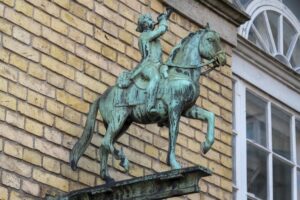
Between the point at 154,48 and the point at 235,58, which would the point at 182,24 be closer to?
the point at 235,58

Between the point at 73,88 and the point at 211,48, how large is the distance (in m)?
1.26

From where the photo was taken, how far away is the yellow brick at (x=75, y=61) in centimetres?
1034

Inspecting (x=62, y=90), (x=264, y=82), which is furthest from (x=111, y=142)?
(x=264, y=82)

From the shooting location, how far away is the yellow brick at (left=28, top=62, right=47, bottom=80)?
9.91 meters

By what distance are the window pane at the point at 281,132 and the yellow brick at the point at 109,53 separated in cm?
300

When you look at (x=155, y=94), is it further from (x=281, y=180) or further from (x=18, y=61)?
(x=281, y=180)

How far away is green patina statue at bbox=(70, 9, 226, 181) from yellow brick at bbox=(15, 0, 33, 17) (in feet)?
3.06

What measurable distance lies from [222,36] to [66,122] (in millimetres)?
2835

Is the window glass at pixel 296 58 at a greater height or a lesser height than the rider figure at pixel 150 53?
greater

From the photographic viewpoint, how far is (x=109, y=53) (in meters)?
10.8

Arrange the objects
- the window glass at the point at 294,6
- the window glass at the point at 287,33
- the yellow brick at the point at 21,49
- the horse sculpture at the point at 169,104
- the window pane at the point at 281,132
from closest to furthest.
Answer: the horse sculpture at the point at 169,104 → the yellow brick at the point at 21,49 → the window pane at the point at 281,132 → the window glass at the point at 287,33 → the window glass at the point at 294,6

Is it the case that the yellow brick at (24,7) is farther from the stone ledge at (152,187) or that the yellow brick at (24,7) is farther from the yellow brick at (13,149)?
the stone ledge at (152,187)

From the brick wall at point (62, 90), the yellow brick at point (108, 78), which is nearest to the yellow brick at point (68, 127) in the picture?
the brick wall at point (62, 90)

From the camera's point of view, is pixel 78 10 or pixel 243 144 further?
pixel 243 144
